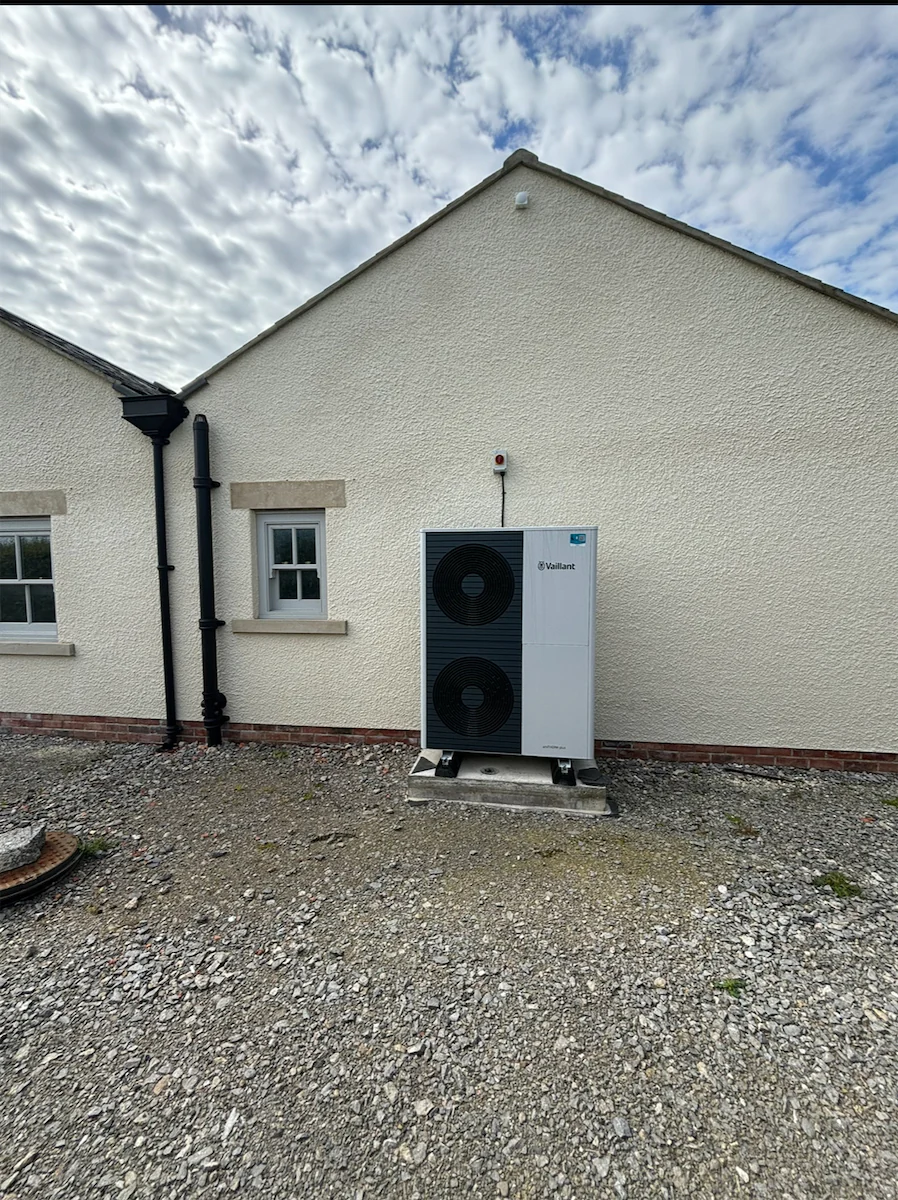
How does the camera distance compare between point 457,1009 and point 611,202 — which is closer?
point 457,1009

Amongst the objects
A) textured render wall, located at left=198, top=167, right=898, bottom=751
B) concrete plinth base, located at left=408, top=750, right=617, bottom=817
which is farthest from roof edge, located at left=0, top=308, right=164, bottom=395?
concrete plinth base, located at left=408, top=750, right=617, bottom=817

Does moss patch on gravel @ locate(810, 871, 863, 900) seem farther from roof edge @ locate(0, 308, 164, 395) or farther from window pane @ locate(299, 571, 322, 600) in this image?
roof edge @ locate(0, 308, 164, 395)

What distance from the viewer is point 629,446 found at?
4.39 meters

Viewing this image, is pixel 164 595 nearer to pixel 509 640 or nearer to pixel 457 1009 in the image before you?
pixel 509 640

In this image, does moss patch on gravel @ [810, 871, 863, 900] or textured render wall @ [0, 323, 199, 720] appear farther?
textured render wall @ [0, 323, 199, 720]

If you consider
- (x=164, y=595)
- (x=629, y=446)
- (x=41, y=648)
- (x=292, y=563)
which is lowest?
(x=41, y=648)

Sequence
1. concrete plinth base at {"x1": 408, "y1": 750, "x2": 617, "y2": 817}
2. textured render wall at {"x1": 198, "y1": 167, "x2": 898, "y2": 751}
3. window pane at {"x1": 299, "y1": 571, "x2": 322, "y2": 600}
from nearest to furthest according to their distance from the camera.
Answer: concrete plinth base at {"x1": 408, "y1": 750, "x2": 617, "y2": 817}
textured render wall at {"x1": 198, "y1": 167, "x2": 898, "y2": 751}
window pane at {"x1": 299, "y1": 571, "x2": 322, "y2": 600}

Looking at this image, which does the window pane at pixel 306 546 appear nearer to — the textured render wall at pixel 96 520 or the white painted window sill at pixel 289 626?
the white painted window sill at pixel 289 626

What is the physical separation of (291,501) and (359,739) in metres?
2.49

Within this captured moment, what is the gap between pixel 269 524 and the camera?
5.07m

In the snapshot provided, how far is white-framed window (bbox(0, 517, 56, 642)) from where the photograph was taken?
539 cm

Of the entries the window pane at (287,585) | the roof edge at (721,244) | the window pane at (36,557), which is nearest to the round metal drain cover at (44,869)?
the window pane at (287,585)

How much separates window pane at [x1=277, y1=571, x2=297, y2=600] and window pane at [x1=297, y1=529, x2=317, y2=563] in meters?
0.19

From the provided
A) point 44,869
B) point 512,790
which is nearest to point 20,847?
point 44,869
